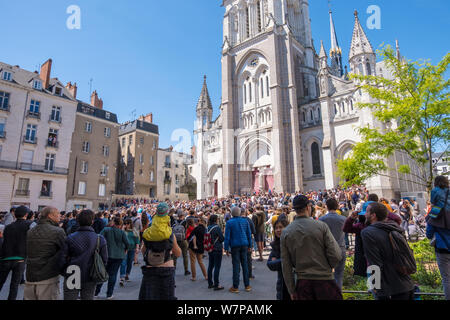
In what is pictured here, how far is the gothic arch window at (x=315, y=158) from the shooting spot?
24391 millimetres

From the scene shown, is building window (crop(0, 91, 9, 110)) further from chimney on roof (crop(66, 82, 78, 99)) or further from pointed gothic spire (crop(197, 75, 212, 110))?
pointed gothic spire (crop(197, 75, 212, 110))

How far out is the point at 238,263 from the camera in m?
5.37

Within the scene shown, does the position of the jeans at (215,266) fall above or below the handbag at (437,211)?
below

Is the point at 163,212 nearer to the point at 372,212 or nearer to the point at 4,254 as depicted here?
the point at 372,212

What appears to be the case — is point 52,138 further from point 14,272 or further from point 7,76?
point 14,272

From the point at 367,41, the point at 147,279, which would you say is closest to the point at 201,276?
the point at 147,279

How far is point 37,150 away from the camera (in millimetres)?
22422

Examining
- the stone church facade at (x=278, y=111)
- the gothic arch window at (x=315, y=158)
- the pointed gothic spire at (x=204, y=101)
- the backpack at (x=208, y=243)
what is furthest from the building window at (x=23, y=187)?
the gothic arch window at (x=315, y=158)

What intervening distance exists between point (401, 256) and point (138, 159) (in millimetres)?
33802

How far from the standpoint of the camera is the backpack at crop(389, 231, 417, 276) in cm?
266

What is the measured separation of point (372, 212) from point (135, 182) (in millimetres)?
32559

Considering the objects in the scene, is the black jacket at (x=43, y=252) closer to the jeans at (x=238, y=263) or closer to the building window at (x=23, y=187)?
the jeans at (x=238, y=263)

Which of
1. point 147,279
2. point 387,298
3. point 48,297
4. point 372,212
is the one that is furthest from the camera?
point 147,279

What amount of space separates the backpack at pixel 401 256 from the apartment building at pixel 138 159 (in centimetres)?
3274
